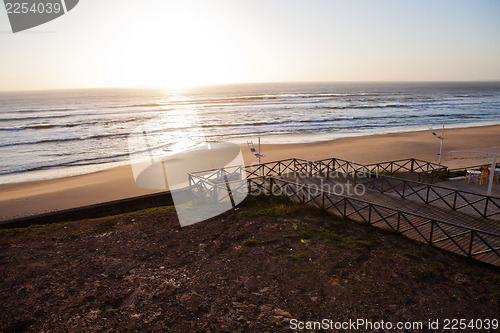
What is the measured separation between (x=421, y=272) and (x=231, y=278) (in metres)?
4.69

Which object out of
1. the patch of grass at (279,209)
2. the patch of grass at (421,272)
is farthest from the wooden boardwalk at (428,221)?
the patch of grass at (421,272)

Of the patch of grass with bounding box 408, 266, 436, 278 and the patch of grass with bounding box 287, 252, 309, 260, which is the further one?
the patch of grass with bounding box 287, 252, 309, 260

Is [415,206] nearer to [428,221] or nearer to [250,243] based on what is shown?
[428,221]

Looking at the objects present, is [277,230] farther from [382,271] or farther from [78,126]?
[78,126]

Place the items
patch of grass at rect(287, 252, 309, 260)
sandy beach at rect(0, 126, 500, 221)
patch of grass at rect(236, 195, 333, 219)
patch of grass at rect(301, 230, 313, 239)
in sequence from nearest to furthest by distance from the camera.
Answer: patch of grass at rect(287, 252, 309, 260)
patch of grass at rect(301, 230, 313, 239)
patch of grass at rect(236, 195, 333, 219)
sandy beach at rect(0, 126, 500, 221)

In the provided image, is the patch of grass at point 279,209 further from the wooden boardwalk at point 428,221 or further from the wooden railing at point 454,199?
the wooden railing at point 454,199

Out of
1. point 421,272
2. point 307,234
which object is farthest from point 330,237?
point 421,272

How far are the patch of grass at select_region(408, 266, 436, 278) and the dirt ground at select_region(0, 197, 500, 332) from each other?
0.02 meters

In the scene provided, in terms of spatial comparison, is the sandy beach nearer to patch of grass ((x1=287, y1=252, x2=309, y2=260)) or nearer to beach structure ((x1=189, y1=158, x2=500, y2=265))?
beach structure ((x1=189, y1=158, x2=500, y2=265))

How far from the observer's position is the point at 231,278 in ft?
24.2

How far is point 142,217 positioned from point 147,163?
1365cm

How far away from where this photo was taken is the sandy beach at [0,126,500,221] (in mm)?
16016

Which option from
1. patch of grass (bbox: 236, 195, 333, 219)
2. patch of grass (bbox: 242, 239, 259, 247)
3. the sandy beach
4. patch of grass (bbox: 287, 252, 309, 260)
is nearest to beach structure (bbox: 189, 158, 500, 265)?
patch of grass (bbox: 236, 195, 333, 219)

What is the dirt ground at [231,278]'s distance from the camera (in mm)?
6012
